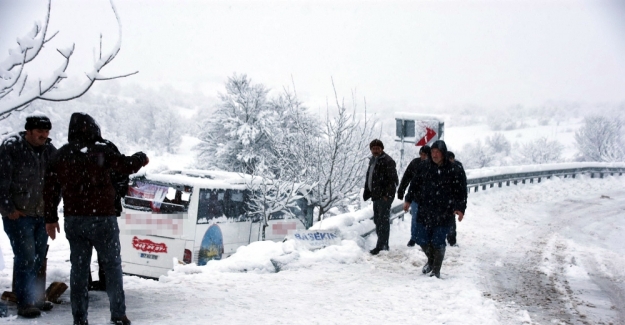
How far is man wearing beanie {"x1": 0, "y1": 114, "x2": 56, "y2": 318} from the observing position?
4.79 m

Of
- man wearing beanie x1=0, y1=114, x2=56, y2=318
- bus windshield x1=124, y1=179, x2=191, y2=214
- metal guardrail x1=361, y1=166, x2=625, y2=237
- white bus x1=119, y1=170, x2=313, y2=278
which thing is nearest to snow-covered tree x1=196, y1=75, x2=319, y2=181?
metal guardrail x1=361, y1=166, x2=625, y2=237

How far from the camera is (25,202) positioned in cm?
489

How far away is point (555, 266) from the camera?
8.69 m

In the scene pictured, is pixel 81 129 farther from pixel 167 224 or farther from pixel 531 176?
pixel 531 176

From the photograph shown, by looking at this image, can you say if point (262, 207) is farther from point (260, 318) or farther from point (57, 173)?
point (57, 173)

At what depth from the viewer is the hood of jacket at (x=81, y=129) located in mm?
4438

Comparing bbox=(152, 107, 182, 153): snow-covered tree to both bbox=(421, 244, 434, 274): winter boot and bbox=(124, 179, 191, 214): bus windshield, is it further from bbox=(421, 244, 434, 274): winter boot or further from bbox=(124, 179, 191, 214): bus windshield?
bbox=(421, 244, 434, 274): winter boot

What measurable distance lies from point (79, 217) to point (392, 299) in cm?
359

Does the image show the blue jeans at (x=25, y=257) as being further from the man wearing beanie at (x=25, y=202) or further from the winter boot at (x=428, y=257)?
the winter boot at (x=428, y=257)

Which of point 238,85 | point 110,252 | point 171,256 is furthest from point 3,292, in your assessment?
point 238,85

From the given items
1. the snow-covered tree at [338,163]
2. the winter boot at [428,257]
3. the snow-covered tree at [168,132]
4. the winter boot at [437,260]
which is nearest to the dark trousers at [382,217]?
the winter boot at [428,257]

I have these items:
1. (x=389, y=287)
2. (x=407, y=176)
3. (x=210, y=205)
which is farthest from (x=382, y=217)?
(x=210, y=205)

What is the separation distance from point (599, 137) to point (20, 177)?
232 feet

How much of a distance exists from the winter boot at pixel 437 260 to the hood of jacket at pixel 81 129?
15.4 ft
